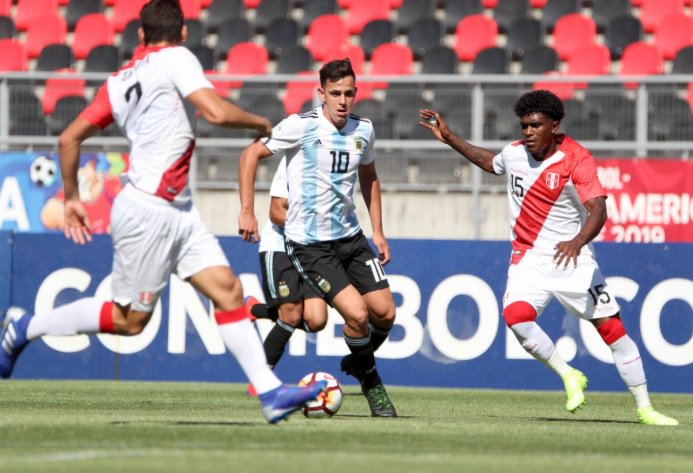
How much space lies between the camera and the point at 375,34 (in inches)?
797

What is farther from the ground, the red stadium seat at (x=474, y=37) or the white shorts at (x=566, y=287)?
the red stadium seat at (x=474, y=37)

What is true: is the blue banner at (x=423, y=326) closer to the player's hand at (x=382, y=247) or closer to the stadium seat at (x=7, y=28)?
the player's hand at (x=382, y=247)

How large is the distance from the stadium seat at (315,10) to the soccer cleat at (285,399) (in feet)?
45.0

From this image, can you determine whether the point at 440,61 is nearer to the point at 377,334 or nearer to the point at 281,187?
the point at 281,187

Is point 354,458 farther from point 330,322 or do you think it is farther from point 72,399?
point 330,322

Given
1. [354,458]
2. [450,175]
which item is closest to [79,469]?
[354,458]

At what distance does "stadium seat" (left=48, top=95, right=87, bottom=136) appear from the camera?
16.5 meters

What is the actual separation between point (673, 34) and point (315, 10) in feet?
17.1

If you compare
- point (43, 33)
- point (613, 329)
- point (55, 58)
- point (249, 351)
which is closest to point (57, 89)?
point (55, 58)

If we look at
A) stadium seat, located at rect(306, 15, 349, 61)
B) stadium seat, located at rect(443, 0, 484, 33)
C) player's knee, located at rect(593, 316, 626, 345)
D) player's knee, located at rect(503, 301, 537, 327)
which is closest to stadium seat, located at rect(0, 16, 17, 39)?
stadium seat, located at rect(306, 15, 349, 61)

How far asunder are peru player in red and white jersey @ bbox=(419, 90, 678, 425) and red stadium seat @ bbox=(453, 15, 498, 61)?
10.0 metres

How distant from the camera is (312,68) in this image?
1988 cm

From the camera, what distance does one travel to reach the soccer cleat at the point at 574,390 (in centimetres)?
927

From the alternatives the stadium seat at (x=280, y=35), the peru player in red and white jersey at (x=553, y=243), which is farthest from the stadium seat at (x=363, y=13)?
the peru player in red and white jersey at (x=553, y=243)
